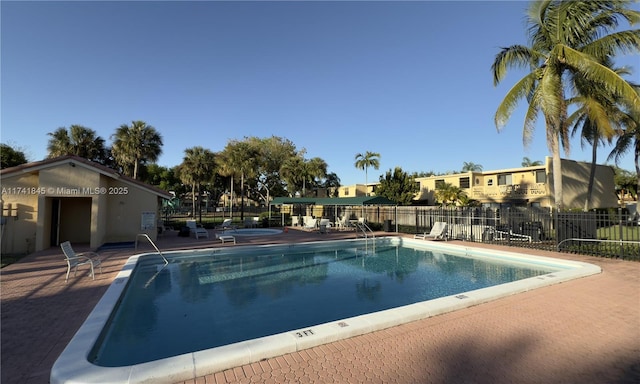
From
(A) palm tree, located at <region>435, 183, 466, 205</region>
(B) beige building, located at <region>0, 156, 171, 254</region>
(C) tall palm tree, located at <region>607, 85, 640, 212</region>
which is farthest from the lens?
(A) palm tree, located at <region>435, 183, 466, 205</region>

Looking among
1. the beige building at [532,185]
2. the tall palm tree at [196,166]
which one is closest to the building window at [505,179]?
the beige building at [532,185]

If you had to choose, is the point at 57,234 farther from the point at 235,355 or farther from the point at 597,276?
the point at 597,276

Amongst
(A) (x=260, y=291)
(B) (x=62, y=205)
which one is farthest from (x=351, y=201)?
(B) (x=62, y=205)

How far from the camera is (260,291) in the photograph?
8703 mm

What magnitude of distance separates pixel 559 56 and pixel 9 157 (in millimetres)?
38969

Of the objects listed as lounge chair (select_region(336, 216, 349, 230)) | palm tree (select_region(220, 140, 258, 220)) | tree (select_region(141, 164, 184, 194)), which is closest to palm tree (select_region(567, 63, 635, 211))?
lounge chair (select_region(336, 216, 349, 230))

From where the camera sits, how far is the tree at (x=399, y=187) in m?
33.3

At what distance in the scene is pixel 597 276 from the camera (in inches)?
341

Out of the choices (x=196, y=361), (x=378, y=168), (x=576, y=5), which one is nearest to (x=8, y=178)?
(x=196, y=361)

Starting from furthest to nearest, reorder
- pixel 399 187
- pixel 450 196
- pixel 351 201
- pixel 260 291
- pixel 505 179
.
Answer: pixel 399 187 → pixel 505 179 → pixel 450 196 → pixel 351 201 → pixel 260 291

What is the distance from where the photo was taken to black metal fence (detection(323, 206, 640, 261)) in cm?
1160

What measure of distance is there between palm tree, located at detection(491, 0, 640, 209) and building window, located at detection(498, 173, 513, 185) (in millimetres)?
18433

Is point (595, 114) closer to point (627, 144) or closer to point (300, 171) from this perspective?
point (627, 144)

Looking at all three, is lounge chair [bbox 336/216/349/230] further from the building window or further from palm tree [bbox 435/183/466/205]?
the building window
